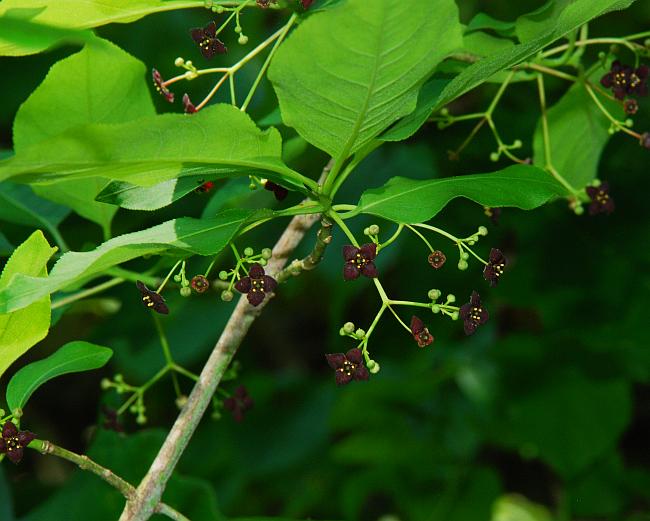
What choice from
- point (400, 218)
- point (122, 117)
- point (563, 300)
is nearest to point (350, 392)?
point (563, 300)

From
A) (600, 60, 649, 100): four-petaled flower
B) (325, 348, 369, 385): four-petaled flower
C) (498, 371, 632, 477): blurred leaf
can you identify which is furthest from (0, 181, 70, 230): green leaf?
(498, 371, 632, 477): blurred leaf

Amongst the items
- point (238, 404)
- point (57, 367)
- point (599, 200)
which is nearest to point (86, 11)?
point (57, 367)

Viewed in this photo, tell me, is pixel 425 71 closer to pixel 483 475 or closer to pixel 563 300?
pixel 563 300

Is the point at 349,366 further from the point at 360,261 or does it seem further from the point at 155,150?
the point at 155,150

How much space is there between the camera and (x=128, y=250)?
84 cm

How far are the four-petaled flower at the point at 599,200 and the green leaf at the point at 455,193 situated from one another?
283mm

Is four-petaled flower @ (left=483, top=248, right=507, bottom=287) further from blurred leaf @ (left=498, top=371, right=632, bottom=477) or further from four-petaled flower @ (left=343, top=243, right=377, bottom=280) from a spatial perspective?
blurred leaf @ (left=498, top=371, right=632, bottom=477)

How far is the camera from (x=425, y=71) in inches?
32.4

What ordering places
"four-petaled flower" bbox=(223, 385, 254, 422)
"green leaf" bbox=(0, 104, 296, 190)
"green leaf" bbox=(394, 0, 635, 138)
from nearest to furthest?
1. "green leaf" bbox=(0, 104, 296, 190)
2. "green leaf" bbox=(394, 0, 635, 138)
3. "four-petaled flower" bbox=(223, 385, 254, 422)

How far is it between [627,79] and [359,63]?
53 cm

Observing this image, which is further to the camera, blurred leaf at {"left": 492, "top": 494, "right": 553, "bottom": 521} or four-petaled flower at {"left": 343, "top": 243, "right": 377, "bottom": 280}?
blurred leaf at {"left": 492, "top": 494, "right": 553, "bottom": 521}

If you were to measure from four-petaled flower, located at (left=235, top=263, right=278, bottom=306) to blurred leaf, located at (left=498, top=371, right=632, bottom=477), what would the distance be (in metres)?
1.52

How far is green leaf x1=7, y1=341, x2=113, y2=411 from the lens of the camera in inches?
40.0

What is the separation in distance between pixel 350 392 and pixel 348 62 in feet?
6.12
